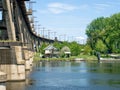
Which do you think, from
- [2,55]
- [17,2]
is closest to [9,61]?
[2,55]

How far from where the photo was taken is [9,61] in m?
56.8

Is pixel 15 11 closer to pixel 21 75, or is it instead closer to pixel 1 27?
pixel 1 27

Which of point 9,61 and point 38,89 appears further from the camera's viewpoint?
point 9,61

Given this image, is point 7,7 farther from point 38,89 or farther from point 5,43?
point 38,89

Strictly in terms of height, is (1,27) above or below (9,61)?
above

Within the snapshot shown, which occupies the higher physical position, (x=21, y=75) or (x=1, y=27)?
(x=1, y=27)

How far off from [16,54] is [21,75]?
10.9 feet

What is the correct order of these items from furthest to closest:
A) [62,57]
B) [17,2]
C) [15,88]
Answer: [62,57] < [17,2] < [15,88]

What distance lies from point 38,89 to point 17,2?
107ft

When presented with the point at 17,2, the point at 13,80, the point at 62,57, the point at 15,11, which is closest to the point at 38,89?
the point at 13,80

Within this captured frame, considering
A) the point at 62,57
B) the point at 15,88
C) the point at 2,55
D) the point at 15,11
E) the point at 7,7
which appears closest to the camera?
the point at 15,88

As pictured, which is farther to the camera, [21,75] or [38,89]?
[21,75]

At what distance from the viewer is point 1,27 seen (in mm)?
63625

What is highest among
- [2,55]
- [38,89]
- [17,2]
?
[17,2]
